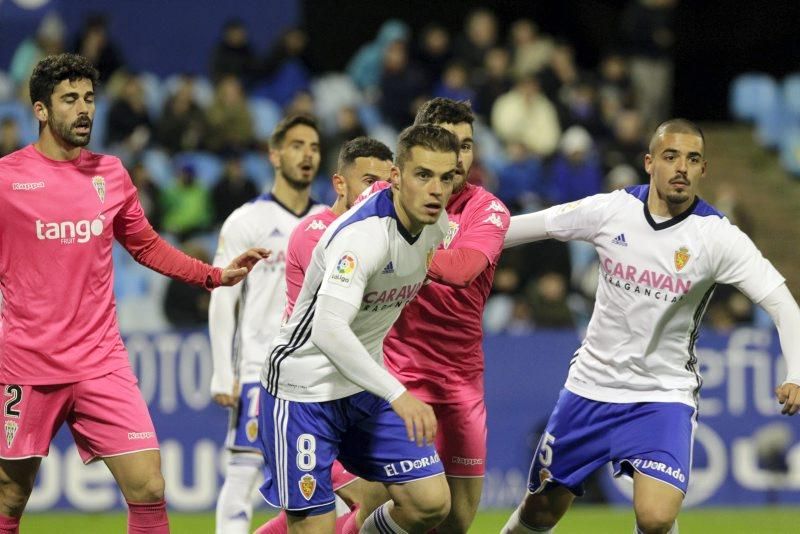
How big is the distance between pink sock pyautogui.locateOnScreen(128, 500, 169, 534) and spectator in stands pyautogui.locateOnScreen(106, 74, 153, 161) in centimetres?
893

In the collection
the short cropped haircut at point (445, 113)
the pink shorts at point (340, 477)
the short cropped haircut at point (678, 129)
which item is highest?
the short cropped haircut at point (445, 113)

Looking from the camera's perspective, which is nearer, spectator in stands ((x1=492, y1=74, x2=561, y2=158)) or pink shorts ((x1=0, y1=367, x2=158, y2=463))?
pink shorts ((x1=0, y1=367, x2=158, y2=463))

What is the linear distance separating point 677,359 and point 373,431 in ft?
Result: 5.38

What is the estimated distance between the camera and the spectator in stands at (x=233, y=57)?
52.4 ft

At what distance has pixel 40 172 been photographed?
21.1 ft

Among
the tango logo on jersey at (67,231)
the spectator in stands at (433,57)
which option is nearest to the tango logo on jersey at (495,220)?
the tango logo on jersey at (67,231)

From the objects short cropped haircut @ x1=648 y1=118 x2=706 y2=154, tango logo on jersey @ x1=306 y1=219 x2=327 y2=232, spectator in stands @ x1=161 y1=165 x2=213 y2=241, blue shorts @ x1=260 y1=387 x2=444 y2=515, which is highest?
short cropped haircut @ x1=648 y1=118 x2=706 y2=154

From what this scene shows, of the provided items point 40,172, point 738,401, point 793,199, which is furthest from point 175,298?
point 793,199

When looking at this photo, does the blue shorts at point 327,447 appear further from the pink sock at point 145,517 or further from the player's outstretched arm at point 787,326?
the player's outstretched arm at point 787,326

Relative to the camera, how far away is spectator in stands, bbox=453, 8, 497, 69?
53.8 ft

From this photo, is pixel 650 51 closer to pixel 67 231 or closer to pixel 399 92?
pixel 399 92

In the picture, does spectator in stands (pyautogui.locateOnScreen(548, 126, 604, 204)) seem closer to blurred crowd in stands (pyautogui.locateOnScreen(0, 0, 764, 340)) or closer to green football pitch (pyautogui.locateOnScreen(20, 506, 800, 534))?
blurred crowd in stands (pyautogui.locateOnScreen(0, 0, 764, 340))

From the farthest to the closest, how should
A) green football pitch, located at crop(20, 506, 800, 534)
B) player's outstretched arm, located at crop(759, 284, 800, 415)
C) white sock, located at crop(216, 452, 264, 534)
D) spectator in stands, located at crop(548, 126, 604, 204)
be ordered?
1. spectator in stands, located at crop(548, 126, 604, 204)
2. green football pitch, located at crop(20, 506, 800, 534)
3. white sock, located at crop(216, 452, 264, 534)
4. player's outstretched arm, located at crop(759, 284, 800, 415)

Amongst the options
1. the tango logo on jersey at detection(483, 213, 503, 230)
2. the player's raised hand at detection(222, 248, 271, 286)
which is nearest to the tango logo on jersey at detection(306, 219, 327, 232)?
the player's raised hand at detection(222, 248, 271, 286)
